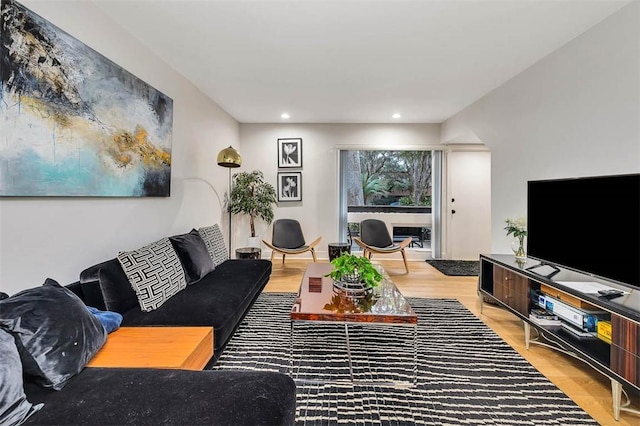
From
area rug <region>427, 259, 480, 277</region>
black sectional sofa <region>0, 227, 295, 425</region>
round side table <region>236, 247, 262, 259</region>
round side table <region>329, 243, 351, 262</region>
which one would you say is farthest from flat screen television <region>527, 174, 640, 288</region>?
round side table <region>236, 247, 262, 259</region>

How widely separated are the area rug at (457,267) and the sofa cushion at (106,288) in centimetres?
414

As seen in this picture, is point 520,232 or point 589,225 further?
point 520,232

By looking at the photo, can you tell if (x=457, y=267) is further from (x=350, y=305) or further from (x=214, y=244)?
(x=214, y=244)

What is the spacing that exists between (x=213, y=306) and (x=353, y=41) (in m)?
2.36

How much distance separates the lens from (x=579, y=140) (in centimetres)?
240

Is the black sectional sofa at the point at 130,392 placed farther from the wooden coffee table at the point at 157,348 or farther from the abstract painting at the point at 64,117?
the abstract painting at the point at 64,117

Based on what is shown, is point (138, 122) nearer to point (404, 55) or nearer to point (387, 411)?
point (404, 55)

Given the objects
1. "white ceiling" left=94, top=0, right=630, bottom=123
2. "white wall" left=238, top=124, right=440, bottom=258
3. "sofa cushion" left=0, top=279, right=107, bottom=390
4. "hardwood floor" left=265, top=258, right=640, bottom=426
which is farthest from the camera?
"white wall" left=238, top=124, right=440, bottom=258

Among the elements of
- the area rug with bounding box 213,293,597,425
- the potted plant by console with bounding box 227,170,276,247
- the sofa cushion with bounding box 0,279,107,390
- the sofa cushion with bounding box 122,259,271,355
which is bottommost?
the area rug with bounding box 213,293,597,425

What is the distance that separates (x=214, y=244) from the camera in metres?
3.23

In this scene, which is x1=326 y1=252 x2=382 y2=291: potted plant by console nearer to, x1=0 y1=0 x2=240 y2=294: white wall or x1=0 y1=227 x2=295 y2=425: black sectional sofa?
x1=0 y1=227 x2=295 y2=425: black sectional sofa

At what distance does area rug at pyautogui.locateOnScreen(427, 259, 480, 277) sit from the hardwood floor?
0.49ft

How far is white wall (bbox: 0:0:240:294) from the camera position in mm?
1537

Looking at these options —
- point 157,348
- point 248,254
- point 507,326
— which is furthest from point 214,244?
point 507,326
